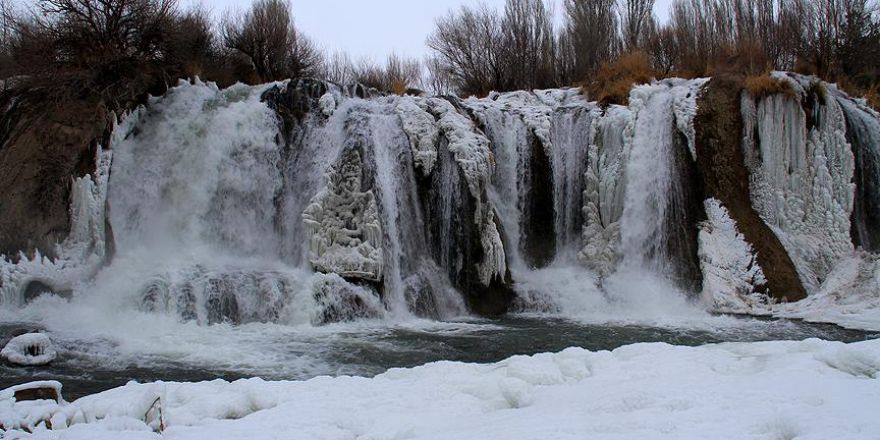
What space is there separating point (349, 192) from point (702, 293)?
7.05m

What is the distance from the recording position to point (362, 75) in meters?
30.8

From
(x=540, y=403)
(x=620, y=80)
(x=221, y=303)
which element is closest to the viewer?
(x=540, y=403)

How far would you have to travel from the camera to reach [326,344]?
357 inches

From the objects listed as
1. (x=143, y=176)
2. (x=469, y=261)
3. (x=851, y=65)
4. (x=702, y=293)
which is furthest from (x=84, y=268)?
(x=851, y=65)

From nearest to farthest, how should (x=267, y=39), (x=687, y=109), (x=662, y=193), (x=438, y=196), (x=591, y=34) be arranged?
(x=438, y=196) → (x=662, y=193) → (x=687, y=109) → (x=267, y=39) → (x=591, y=34)

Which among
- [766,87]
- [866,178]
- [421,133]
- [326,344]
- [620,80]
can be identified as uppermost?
[620,80]

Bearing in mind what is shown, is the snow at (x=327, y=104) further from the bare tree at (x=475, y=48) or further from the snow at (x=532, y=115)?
the bare tree at (x=475, y=48)

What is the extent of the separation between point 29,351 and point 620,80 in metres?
14.5

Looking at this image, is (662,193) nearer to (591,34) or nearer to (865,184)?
(865,184)

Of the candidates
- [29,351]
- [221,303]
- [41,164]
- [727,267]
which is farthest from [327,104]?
[727,267]

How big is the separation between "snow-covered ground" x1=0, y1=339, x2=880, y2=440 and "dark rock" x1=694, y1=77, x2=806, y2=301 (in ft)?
27.3

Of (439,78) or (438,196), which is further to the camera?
(439,78)

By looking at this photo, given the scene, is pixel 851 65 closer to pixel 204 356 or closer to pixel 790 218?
pixel 790 218

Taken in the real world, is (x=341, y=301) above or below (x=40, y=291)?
below
